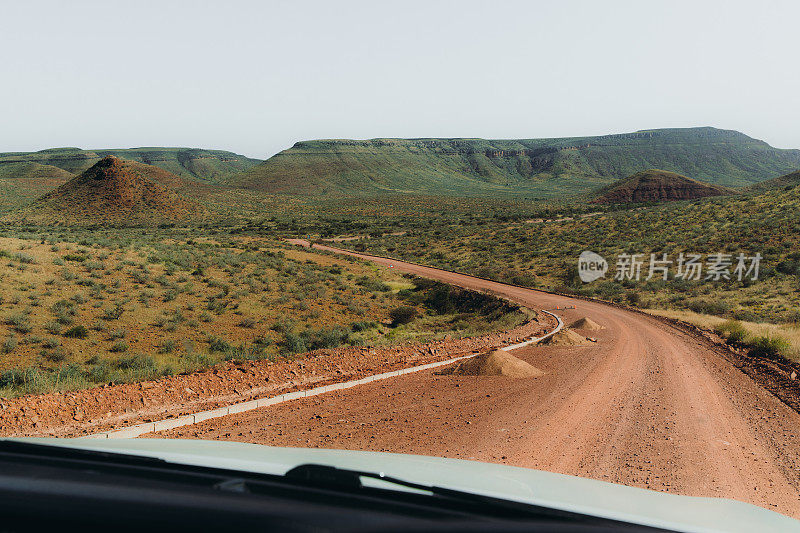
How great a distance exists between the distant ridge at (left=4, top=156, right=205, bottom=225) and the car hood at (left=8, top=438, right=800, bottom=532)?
8380 cm

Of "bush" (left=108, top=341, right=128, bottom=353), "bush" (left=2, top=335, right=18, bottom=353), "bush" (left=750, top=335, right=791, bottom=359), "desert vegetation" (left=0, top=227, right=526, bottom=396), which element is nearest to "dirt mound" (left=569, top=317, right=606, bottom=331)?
"desert vegetation" (left=0, top=227, right=526, bottom=396)

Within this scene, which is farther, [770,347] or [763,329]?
[763,329]

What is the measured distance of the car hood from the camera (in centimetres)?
222

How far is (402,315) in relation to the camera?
23.8 metres

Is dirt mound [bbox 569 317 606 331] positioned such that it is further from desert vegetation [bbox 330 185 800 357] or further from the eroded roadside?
the eroded roadside

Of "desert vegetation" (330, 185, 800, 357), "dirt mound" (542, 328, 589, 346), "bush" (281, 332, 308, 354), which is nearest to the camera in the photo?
"dirt mound" (542, 328, 589, 346)

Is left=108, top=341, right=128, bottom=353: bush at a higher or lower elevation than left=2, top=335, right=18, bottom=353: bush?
lower

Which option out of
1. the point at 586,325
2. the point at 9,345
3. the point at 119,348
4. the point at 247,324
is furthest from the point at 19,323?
the point at 586,325

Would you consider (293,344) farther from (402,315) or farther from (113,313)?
(402,315)

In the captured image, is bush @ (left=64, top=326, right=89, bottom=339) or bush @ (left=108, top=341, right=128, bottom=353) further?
bush @ (left=64, top=326, right=89, bottom=339)

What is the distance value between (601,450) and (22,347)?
16321 millimetres

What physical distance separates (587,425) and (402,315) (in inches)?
630

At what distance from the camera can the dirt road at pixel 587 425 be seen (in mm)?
6371

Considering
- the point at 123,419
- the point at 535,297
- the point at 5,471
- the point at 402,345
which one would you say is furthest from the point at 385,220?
the point at 5,471
